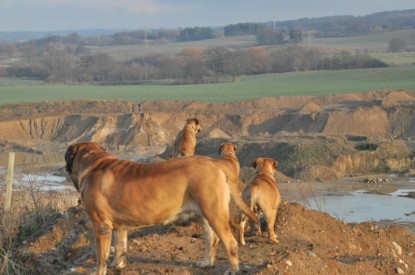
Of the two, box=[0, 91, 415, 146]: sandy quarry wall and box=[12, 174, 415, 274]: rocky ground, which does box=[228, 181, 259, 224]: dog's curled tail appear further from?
box=[0, 91, 415, 146]: sandy quarry wall

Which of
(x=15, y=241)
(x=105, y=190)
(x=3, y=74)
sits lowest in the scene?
(x=3, y=74)

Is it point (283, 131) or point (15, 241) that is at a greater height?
point (15, 241)

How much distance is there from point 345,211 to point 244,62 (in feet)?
276

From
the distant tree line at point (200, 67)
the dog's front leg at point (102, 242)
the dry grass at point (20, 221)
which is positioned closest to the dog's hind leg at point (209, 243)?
the dog's front leg at point (102, 242)

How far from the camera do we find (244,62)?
109 m

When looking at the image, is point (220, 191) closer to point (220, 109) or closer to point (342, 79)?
point (220, 109)

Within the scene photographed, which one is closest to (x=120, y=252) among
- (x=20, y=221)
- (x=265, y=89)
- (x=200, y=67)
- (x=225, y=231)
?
(x=225, y=231)

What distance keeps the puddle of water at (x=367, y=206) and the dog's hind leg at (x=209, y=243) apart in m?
12.4

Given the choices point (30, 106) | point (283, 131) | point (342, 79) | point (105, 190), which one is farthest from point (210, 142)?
point (342, 79)

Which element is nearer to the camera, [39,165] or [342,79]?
[39,165]

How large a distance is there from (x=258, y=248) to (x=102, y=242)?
287 centimetres

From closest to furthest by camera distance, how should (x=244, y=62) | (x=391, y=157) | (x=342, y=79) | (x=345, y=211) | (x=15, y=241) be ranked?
(x=15, y=241)
(x=345, y=211)
(x=391, y=157)
(x=342, y=79)
(x=244, y=62)

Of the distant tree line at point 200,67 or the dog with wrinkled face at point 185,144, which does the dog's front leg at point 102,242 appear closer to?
the dog with wrinkled face at point 185,144

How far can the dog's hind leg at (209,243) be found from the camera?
1073cm
